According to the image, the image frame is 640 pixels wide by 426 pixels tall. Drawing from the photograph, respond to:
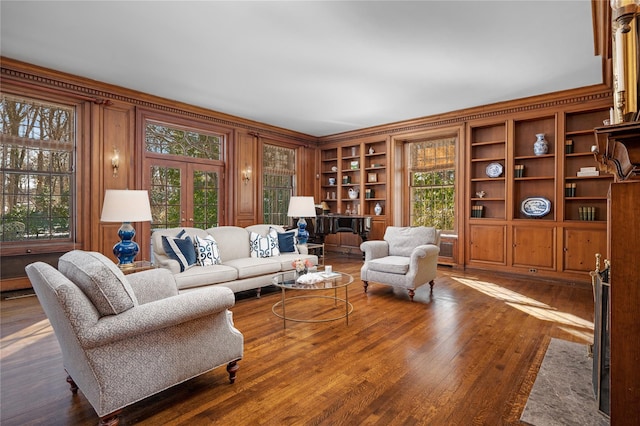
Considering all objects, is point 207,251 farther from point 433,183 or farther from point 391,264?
point 433,183

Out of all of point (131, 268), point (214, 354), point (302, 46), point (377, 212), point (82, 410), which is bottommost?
point (82, 410)

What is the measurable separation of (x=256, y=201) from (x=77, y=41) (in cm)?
400

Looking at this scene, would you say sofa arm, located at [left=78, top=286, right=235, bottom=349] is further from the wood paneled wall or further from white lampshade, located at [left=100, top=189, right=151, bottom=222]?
the wood paneled wall

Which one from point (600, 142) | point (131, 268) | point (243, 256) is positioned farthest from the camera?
point (243, 256)

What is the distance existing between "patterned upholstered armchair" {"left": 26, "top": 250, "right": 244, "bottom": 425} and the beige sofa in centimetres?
167

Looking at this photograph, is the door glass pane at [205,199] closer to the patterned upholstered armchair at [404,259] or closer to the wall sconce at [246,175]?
the wall sconce at [246,175]

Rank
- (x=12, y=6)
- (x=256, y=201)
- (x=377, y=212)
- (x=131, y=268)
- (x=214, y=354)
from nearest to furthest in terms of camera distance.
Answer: (x=214, y=354)
(x=12, y=6)
(x=131, y=268)
(x=256, y=201)
(x=377, y=212)

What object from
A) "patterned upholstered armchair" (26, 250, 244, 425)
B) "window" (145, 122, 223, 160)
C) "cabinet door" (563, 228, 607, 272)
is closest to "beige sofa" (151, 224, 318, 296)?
"patterned upholstered armchair" (26, 250, 244, 425)

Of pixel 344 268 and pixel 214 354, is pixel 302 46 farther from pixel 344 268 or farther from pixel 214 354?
pixel 344 268

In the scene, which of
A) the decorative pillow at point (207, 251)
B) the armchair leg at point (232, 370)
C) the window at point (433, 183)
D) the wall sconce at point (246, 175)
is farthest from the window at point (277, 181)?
the armchair leg at point (232, 370)

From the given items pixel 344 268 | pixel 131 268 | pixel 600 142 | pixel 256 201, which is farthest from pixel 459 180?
pixel 131 268

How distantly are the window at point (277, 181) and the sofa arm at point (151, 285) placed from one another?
485 cm

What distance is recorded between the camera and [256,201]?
7.09 metres

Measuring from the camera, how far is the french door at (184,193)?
5734 mm
